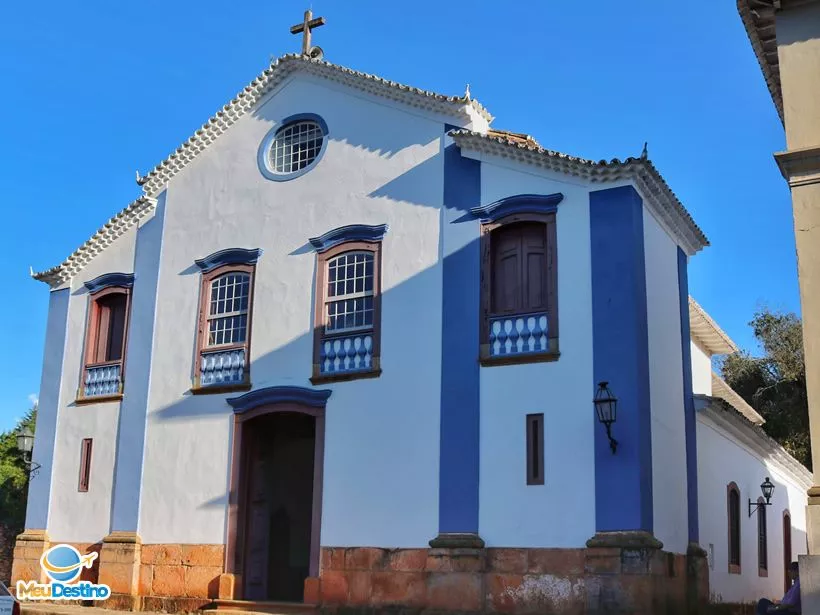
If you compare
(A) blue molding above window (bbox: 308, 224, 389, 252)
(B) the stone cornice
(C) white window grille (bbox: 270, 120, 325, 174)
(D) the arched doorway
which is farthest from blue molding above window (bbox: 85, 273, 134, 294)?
(B) the stone cornice

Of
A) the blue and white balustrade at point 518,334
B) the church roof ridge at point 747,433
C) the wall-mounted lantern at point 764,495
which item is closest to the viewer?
the blue and white balustrade at point 518,334

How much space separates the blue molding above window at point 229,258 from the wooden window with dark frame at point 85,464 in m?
4.20

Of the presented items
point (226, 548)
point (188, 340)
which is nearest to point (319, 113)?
point (188, 340)

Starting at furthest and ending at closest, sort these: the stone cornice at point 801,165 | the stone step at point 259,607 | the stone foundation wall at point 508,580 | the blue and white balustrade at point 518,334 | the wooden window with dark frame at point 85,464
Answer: the wooden window with dark frame at point 85,464, the stone step at point 259,607, the blue and white balustrade at point 518,334, the stone foundation wall at point 508,580, the stone cornice at point 801,165

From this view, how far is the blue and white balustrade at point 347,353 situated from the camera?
16.2m

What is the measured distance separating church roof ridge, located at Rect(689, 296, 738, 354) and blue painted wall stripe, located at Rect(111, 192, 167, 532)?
33.8 ft

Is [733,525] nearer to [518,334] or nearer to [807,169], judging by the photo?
[518,334]

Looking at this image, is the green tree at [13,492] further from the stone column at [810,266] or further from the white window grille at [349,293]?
the stone column at [810,266]

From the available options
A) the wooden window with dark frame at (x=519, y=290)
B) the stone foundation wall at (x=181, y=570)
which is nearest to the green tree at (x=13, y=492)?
the stone foundation wall at (x=181, y=570)

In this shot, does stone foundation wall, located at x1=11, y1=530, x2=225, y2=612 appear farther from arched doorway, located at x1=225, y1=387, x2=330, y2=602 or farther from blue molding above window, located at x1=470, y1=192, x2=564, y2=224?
blue molding above window, located at x1=470, y1=192, x2=564, y2=224

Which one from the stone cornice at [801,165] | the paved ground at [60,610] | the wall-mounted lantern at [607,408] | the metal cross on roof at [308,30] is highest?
the metal cross on roof at [308,30]

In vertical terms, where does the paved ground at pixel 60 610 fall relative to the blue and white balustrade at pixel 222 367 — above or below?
below

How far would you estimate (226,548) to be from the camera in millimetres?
16875

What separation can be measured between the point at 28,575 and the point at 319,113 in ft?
34.1
